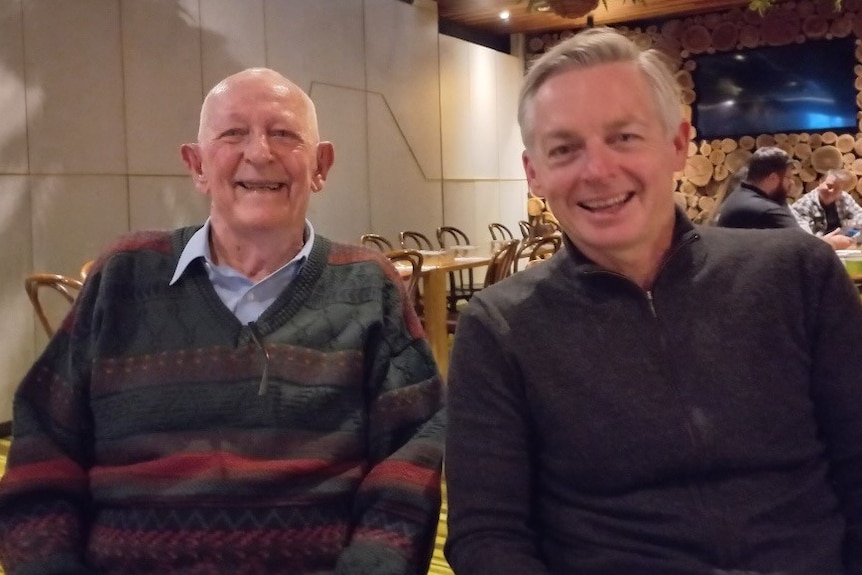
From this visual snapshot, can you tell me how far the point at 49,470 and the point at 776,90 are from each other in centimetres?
773

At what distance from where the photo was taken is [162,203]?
4871mm

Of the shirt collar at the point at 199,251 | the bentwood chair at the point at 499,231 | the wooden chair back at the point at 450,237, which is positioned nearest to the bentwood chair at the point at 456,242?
the wooden chair back at the point at 450,237

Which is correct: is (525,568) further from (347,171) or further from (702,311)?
(347,171)

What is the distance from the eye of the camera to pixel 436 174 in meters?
7.33

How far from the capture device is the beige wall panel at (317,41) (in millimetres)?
5680

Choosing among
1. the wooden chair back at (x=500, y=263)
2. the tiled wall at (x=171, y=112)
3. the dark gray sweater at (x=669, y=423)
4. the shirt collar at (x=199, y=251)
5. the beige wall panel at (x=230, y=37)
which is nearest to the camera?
the dark gray sweater at (x=669, y=423)

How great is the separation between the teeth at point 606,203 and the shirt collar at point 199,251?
0.51 meters

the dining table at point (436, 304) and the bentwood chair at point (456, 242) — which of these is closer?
the dining table at point (436, 304)

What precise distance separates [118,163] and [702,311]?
13.5 feet

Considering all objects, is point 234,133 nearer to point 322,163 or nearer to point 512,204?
point 322,163

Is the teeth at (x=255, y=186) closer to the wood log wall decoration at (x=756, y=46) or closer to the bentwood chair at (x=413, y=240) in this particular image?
the bentwood chair at (x=413, y=240)

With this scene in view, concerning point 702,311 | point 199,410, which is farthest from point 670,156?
point 199,410

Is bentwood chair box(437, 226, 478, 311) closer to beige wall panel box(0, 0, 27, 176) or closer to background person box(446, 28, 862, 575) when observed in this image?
beige wall panel box(0, 0, 27, 176)

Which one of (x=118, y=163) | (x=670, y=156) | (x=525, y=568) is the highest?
(x=118, y=163)
